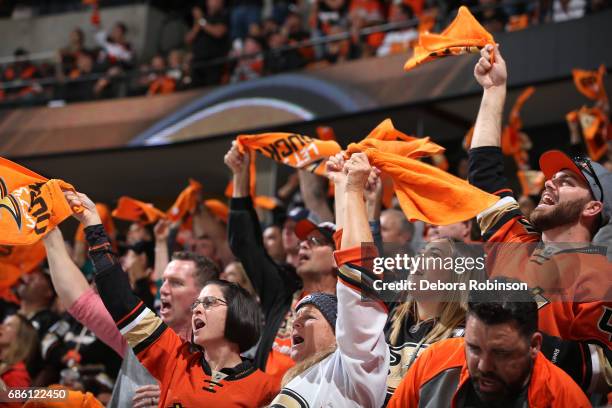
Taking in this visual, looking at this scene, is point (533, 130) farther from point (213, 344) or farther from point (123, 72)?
point (213, 344)

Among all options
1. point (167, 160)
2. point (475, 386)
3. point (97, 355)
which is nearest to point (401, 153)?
point (475, 386)

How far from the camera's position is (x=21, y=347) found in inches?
198

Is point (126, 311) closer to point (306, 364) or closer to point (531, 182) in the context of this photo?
point (306, 364)

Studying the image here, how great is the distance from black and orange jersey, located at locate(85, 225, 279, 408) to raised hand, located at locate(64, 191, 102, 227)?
25cm

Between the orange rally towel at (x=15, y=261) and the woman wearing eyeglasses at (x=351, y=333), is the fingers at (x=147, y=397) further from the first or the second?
the orange rally towel at (x=15, y=261)

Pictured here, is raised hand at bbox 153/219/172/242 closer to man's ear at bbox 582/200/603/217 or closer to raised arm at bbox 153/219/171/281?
raised arm at bbox 153/219/171/281

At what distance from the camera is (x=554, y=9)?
25.7 feet

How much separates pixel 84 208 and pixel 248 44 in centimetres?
671

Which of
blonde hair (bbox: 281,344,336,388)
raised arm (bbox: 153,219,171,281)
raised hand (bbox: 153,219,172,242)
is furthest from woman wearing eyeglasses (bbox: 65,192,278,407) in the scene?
raised hand (bbox: 153,219,172,242)

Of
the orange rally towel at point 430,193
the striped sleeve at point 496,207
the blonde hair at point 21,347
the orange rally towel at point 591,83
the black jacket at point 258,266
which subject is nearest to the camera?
the orange rally towel at point 430,193

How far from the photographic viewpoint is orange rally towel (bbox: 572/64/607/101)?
20.4 feet

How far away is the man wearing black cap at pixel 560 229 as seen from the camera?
2727mm

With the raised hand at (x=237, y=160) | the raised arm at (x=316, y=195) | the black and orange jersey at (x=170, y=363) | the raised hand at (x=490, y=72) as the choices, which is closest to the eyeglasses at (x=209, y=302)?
the black and orange jersey at (x=170, y=363)

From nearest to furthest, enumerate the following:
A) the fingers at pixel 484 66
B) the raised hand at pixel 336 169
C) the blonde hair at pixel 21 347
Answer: the raised hand at pixel 336 169
the fingers at pixel 484 66
the blonde hair at pixel 21 347
